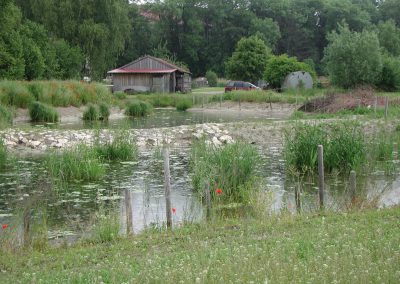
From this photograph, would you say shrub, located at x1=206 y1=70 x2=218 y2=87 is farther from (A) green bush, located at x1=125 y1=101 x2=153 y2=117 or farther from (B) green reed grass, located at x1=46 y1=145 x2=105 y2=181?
(B) green reed grass, located at x1=46 y1=145 x2=105 y2=181

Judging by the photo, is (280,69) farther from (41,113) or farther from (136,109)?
(41,113)

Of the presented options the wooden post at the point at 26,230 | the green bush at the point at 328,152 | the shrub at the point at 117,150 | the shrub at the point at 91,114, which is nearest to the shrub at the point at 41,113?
the shrub at the point at 91,114

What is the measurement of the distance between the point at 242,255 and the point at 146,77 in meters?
60.2

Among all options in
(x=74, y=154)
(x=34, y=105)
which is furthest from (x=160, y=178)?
(x=34, y=105)

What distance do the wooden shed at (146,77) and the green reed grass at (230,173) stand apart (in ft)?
170

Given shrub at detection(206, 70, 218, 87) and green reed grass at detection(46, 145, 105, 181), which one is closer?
green reed grass at detection(46, 145, 105, 181)

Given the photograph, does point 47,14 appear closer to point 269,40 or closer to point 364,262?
point 269,40

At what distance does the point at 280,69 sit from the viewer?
2376 inches

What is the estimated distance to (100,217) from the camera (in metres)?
10.8

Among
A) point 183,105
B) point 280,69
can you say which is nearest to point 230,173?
point 183,105

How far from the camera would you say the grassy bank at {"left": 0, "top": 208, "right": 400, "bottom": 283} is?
655 cm

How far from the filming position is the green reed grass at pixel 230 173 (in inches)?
510

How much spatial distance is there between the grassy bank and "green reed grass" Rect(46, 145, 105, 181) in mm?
6641

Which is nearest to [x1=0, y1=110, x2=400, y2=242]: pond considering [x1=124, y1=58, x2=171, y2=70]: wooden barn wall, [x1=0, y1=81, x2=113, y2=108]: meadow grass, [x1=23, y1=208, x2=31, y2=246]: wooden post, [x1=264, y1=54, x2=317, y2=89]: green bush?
[x1=23, y1=208, x2=31, y2=246]: wooden post
